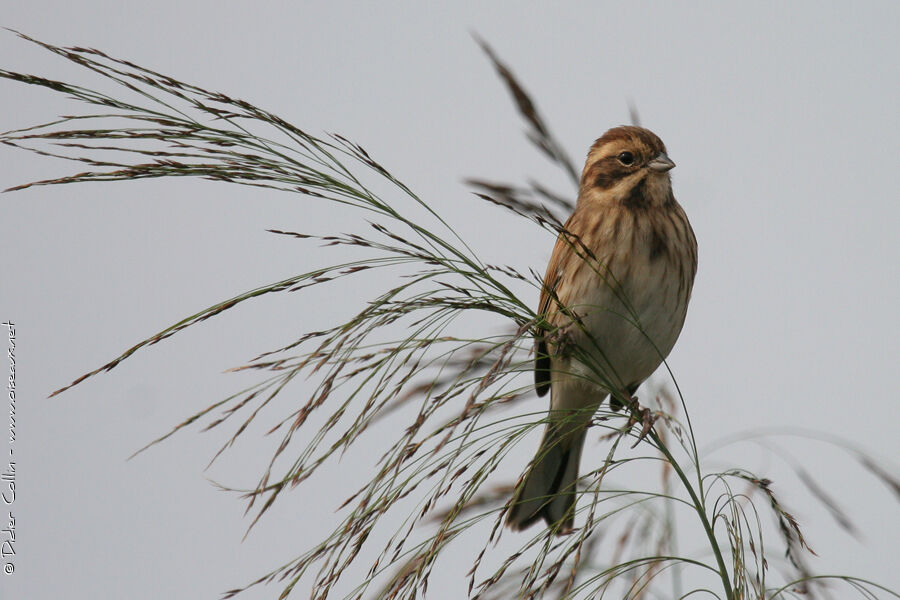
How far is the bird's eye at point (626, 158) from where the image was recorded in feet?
12.7

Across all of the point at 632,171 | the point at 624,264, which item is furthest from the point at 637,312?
the point at 632,171

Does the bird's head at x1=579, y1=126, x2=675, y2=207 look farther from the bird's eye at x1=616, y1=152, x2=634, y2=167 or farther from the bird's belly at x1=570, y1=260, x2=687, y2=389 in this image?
the bird's belly at x1=570, y1=260, x2=687, y2=389

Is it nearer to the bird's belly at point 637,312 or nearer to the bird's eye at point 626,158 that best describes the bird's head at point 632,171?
the bird's eye at point 626,158

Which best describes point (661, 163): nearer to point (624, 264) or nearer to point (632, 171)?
point (632, 171)

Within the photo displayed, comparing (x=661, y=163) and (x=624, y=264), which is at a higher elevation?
(x=661, y=163)

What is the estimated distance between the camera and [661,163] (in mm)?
3803

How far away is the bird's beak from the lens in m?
3.79

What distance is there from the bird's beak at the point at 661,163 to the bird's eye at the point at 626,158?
0.07 meters

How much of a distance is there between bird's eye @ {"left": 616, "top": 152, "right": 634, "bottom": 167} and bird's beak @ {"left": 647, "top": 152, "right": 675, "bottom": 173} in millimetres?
70

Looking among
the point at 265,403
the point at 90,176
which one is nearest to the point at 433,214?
the point at 265,403

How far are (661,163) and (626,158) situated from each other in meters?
0.14

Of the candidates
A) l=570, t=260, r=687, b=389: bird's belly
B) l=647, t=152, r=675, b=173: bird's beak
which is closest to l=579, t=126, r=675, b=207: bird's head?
l=647, t=152, r=675, b=173: bird's beak

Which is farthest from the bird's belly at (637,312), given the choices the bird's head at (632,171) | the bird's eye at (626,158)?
the bird's eye at (626,158)

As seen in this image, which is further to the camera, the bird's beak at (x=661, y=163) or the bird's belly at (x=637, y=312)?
the bird's beak at (x=661, y=163)
